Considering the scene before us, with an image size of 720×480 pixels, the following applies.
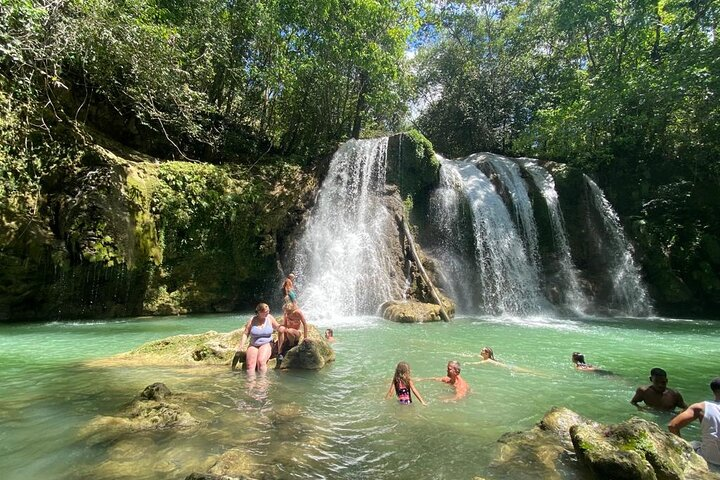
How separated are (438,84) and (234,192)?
20.6 metres

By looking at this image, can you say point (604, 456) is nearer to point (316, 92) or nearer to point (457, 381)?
point (457, 381)

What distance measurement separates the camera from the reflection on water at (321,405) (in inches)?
146

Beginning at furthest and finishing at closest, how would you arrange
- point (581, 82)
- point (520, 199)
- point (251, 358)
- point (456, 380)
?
point (581, 82), point (520, 199), point (251, 358), point (456, 380)

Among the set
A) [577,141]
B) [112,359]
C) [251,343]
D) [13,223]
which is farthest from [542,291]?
[13,223]

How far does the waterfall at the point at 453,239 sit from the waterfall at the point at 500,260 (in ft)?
1.26

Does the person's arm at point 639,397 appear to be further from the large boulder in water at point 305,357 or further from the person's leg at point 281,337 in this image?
the person's leg at point 281,337

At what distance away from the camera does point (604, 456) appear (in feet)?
11.4

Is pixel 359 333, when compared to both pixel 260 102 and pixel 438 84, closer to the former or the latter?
pixel 260 102

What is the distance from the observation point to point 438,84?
3183cm

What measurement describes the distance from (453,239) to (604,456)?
1546 centimetres

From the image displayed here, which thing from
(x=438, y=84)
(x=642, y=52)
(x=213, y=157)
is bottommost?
(x=213, y=157)

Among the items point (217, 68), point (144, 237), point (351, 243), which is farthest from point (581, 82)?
point (144, 237)

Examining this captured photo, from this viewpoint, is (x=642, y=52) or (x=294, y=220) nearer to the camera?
(x=294, y=220)

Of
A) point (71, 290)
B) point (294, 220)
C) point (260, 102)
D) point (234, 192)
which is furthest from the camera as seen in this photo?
point (260, 102)
